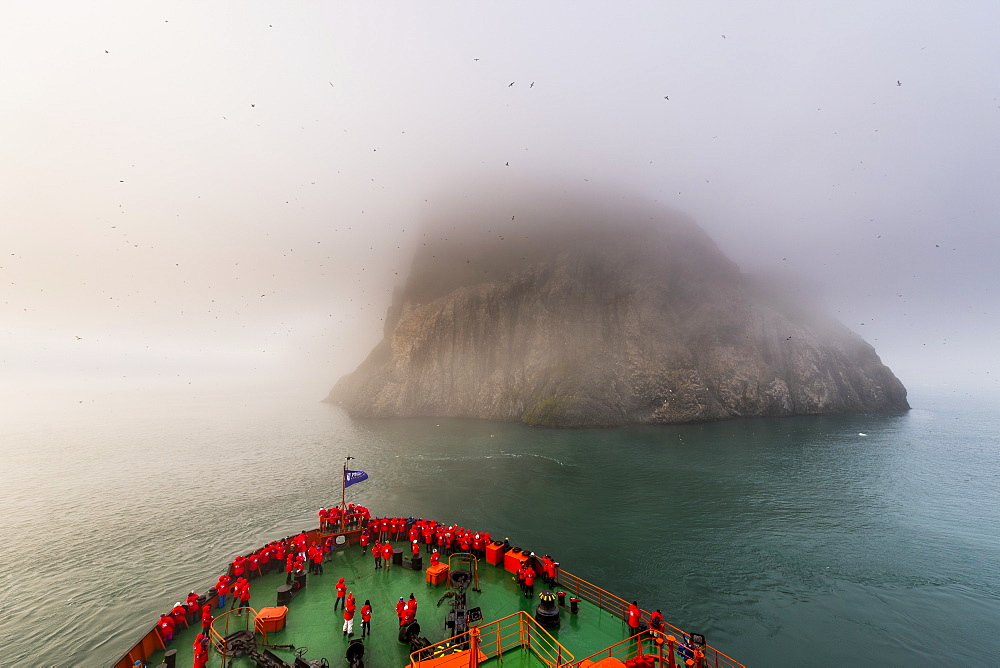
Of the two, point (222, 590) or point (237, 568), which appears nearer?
point (222, 590)

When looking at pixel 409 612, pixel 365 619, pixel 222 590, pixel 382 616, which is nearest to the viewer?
pixel 409 612

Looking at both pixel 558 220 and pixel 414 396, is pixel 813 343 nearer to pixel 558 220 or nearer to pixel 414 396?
pixel 558 220

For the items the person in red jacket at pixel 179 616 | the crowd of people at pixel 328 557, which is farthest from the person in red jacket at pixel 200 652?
the person in red jacket at pixel 179 616

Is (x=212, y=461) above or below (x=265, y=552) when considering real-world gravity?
below

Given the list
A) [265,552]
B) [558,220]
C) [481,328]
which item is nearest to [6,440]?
[481,328]

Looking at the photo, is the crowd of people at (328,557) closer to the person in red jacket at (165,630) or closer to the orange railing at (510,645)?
the person in red jacket at (165,630)

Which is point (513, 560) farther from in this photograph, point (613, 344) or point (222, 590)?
point (613, 344)

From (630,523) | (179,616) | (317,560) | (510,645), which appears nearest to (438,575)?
(510,645)
